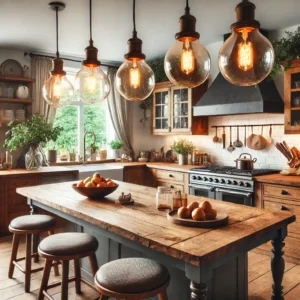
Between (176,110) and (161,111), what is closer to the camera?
(176,110)

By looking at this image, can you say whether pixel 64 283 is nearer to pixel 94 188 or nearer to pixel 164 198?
pixel 94 188

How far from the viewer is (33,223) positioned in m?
3.08

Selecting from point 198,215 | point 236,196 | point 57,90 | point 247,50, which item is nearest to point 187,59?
point 247,50

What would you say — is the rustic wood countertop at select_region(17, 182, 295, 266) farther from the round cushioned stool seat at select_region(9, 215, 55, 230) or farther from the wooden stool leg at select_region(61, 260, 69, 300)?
the wooden stool leg at select_region(61, 260, 69, 300)

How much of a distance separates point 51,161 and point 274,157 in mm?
3492

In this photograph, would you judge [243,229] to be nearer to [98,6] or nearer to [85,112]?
[98,6]

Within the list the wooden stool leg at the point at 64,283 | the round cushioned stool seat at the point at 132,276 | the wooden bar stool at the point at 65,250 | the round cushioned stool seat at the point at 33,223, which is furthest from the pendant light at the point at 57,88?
the round cushioned stool seat at the point at 132,276

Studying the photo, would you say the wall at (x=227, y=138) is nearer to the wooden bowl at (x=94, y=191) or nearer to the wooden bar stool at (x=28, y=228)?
the wooden bowl at (x=94, y=191)

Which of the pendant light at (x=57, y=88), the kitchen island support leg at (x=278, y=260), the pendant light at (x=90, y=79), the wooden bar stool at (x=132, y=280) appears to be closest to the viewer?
the wooden bar stool at (x=132, y=280)

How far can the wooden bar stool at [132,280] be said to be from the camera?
5.98 feet

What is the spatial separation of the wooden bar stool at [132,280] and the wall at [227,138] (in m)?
3.22

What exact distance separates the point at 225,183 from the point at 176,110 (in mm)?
1768

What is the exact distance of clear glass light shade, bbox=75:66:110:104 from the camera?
8.95ft

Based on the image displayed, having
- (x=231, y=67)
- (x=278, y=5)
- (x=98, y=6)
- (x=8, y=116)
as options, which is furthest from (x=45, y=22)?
(x=231, y=67)
